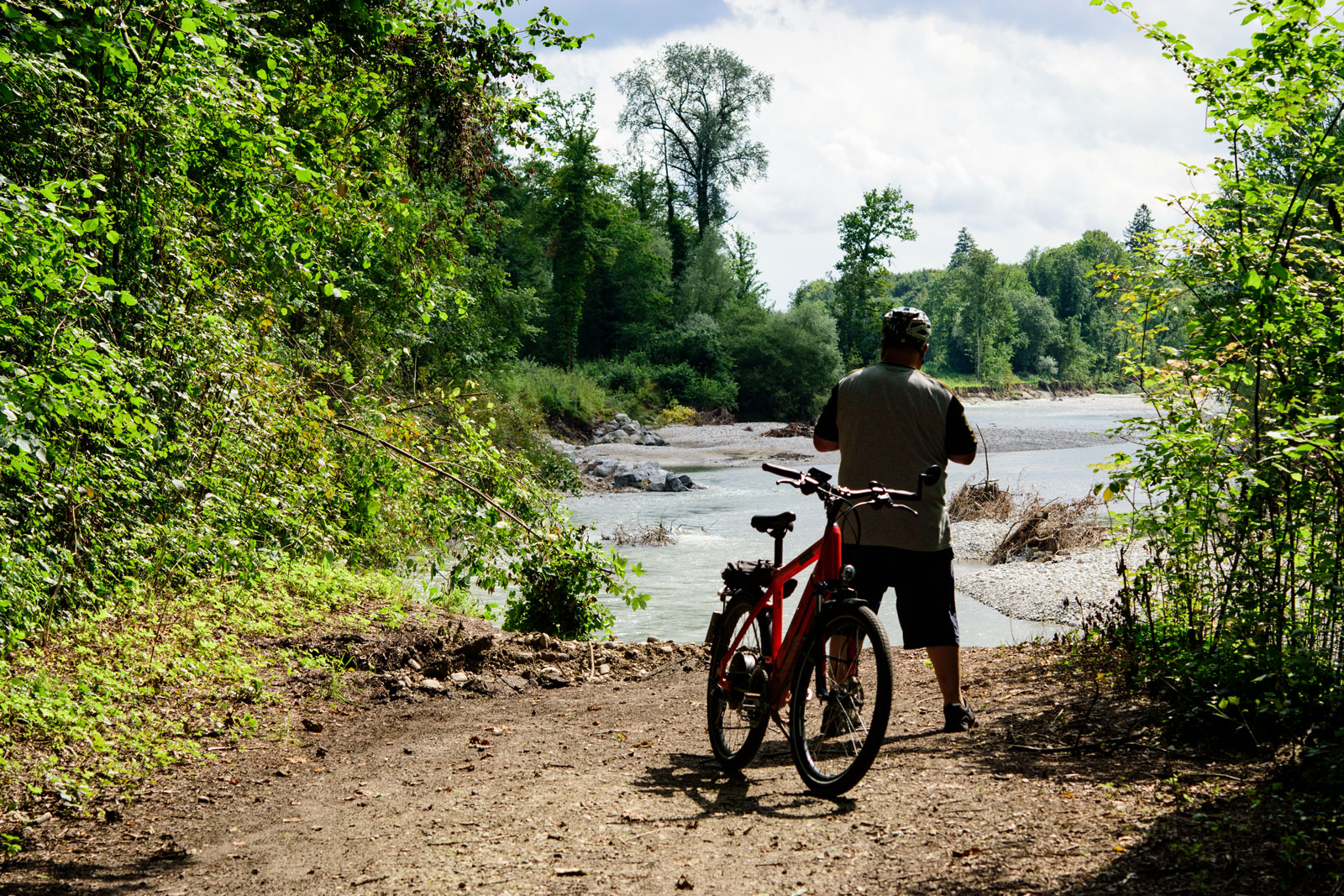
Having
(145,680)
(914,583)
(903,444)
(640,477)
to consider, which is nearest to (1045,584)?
(914,583)

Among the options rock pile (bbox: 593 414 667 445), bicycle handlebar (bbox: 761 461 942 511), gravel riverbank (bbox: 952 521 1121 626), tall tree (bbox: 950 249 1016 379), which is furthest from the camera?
tall tree (bbox: 950 249 1016 379)

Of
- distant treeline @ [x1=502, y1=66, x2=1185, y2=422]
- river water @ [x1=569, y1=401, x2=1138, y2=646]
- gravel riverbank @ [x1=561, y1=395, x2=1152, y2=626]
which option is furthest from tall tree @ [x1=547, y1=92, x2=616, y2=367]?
river water @ [x1=569, y1=401, x2=1138, y2=646]

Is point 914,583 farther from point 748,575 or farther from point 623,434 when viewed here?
point 623,434

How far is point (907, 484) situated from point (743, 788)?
1.57m

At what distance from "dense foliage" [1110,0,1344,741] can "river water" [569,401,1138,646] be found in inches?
29.5

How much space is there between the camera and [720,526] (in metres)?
21.8

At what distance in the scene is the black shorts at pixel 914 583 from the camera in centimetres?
471

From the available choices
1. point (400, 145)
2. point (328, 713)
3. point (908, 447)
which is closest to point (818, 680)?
point (908, 447)

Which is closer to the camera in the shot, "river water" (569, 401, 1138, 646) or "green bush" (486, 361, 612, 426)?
"river water" (569, 401, 1138, 646)

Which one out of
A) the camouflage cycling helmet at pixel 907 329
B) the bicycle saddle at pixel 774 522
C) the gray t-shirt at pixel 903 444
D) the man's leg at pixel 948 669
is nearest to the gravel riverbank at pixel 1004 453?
the gray t-shirt at pixel 903 444

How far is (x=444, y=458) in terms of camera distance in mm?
9125

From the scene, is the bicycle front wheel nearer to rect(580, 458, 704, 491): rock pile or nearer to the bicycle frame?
the bicycle frame

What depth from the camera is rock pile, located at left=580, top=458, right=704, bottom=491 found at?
2891 cm

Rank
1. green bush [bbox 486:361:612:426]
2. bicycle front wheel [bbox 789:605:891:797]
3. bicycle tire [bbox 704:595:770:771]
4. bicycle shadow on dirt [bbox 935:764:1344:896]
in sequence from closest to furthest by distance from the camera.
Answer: bicycle shadow on dirt [bbox 935:764:1344:896], bicycle front wheel [bbox 789:605:891:797], bicycle tire [bbox 704:595:770:771], green bush [bbox 486:361:612:426]
